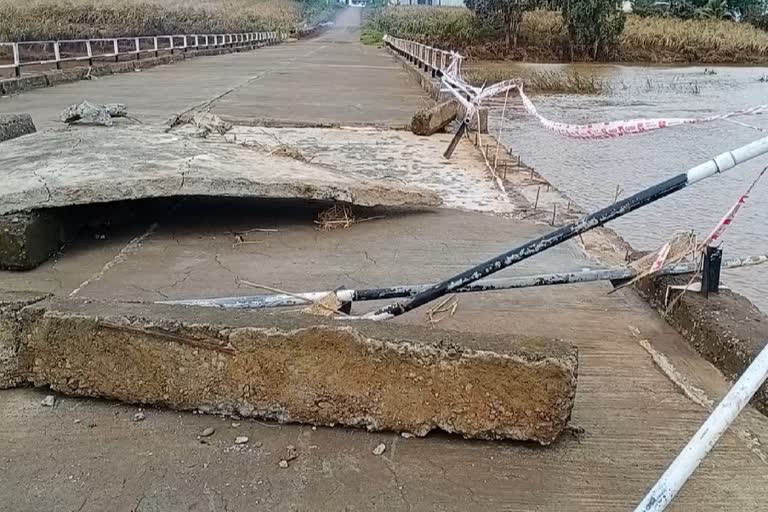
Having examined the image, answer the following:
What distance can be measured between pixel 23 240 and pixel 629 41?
44.2m

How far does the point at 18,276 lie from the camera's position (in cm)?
470

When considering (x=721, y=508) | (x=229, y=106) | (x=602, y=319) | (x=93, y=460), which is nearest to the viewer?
(x=721, y=508)

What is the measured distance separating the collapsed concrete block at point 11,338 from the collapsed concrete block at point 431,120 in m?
7.69

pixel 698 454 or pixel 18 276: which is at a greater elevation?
pixel 698 454

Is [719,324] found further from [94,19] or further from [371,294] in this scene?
[94,19]

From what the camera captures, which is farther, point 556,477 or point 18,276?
point 18,276

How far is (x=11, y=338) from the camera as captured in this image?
129 inches

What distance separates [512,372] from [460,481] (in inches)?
17.3

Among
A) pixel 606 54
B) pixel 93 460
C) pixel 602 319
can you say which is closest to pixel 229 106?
pixel 602 319

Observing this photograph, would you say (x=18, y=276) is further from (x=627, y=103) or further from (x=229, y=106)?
(x=627, y=103)

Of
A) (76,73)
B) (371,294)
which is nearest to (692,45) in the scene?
(76,73)

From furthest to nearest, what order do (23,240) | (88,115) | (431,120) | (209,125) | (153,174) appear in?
(431,120), (209,125), (88,115), (153,174), (23,240)

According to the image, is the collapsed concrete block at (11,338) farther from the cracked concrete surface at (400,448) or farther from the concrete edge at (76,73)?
the concrete edge at (76,73)

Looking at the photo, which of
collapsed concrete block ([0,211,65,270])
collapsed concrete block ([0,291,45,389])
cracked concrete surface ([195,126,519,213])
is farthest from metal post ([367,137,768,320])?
cracked concrete surface ([195,126,519,213])
